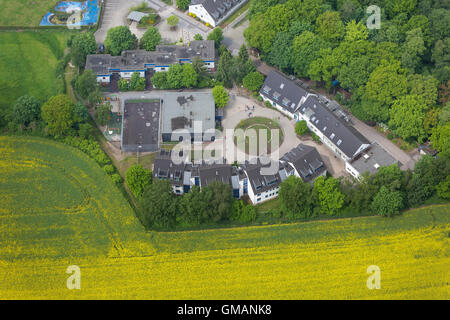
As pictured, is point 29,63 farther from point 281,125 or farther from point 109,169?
point 281,125

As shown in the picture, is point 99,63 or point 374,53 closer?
point 374,53

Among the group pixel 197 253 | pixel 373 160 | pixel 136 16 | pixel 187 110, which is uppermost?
pixel 373 160

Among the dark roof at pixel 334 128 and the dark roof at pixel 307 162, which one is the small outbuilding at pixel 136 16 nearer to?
the dark roof at pixel 334 128

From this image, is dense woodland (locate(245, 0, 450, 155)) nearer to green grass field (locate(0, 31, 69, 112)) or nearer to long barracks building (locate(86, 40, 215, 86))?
long barracks building (locate(86, 40, 215, 86))

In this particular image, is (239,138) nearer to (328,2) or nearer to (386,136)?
(386,136)

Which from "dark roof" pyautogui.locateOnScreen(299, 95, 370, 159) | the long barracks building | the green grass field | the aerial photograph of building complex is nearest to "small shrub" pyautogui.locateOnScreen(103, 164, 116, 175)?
the aerial photograph of building complex

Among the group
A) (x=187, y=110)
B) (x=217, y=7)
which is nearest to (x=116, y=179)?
→ (x=187, y=110)

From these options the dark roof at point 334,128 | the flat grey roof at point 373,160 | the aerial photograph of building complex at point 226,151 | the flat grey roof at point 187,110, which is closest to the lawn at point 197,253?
the aerial photograph of building complex at point 226,151
